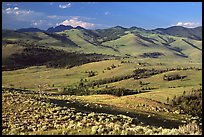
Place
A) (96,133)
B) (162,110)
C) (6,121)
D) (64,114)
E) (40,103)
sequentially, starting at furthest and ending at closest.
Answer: (162,110), (40,103), (64,114), (6,121), (96,133)

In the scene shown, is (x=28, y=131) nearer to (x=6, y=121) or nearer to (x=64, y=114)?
(x=6, y=121)

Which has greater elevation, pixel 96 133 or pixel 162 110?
pixel 96 133

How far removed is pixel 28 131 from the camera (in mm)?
29562

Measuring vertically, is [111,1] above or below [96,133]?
above

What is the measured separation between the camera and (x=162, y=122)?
42719 millimetres

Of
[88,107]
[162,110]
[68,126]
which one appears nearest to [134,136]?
[68,126]

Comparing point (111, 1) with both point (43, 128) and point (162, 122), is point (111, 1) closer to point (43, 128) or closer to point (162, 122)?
point (43, 128)

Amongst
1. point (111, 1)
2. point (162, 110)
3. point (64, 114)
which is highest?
point (111, 1)

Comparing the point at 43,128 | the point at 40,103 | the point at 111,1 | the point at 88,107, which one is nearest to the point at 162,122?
the point at 88,107

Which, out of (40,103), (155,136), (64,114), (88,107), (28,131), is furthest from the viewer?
(88,107)

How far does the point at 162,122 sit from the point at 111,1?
21062mm

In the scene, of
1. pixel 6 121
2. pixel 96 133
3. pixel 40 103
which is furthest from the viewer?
pixel 40 103

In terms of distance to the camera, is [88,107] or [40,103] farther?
[88,107]

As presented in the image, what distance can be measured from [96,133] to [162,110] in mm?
28725
